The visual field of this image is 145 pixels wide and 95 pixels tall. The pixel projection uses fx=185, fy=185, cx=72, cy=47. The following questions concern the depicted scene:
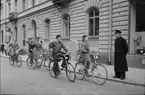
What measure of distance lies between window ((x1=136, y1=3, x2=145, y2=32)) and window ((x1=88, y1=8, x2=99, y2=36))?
12.0 feet

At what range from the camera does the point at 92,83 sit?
7.44 m

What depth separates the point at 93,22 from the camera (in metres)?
15.0

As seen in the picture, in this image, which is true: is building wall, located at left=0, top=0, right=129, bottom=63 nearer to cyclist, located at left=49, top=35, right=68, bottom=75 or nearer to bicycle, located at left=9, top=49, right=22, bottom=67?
bicycle, located at left=9, top=49, right=22, bottom=67

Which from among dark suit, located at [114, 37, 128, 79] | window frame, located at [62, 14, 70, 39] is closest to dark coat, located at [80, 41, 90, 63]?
dark suit, located at [114, 37, 128, 79]

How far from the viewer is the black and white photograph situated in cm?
700

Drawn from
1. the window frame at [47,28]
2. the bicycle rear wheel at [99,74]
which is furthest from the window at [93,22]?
the window frame at [47,28]

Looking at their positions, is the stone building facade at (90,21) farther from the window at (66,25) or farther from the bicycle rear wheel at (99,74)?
the bicycle rear wheel at (99,74)

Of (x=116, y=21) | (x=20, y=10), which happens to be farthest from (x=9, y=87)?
(x=20, y=10)

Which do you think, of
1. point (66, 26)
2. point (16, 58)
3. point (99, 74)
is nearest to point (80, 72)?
point (99, 74)

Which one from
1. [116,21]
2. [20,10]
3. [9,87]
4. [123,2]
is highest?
[20,10]

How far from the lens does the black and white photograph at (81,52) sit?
700 cm

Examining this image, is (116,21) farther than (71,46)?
No

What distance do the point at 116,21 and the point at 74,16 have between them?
5.09 metres

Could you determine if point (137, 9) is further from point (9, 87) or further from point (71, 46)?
point (9, 87)
